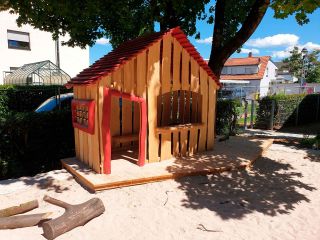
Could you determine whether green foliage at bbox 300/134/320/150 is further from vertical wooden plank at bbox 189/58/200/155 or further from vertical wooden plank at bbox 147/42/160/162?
vertical wooden plank at bbox 147/42/160/162

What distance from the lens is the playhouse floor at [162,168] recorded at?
250 inches

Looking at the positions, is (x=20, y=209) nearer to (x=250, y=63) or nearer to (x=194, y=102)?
(x=194, y=102)

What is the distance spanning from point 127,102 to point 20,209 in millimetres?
4181

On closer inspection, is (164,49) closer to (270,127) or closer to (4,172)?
(4,172)

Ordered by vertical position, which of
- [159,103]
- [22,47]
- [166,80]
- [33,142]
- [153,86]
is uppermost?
[22,47]

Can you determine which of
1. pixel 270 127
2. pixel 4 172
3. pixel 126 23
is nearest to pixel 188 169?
pixel 4 172

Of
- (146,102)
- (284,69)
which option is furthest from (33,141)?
(284,69)

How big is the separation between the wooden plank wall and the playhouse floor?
289 millimetres

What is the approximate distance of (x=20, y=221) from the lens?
4.92m

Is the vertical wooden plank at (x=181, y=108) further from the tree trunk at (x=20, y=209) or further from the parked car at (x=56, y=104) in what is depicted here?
the tree trunk at (x=20, y=209)

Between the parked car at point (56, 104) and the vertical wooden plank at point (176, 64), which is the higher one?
the vertical wooden plank at point (176, 64)

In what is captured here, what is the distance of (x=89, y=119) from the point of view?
21.1 ft

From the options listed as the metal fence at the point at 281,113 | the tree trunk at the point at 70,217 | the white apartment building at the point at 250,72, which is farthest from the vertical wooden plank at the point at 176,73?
the white apartment building at the point at 250,72

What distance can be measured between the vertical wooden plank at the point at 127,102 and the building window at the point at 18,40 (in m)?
19.3
